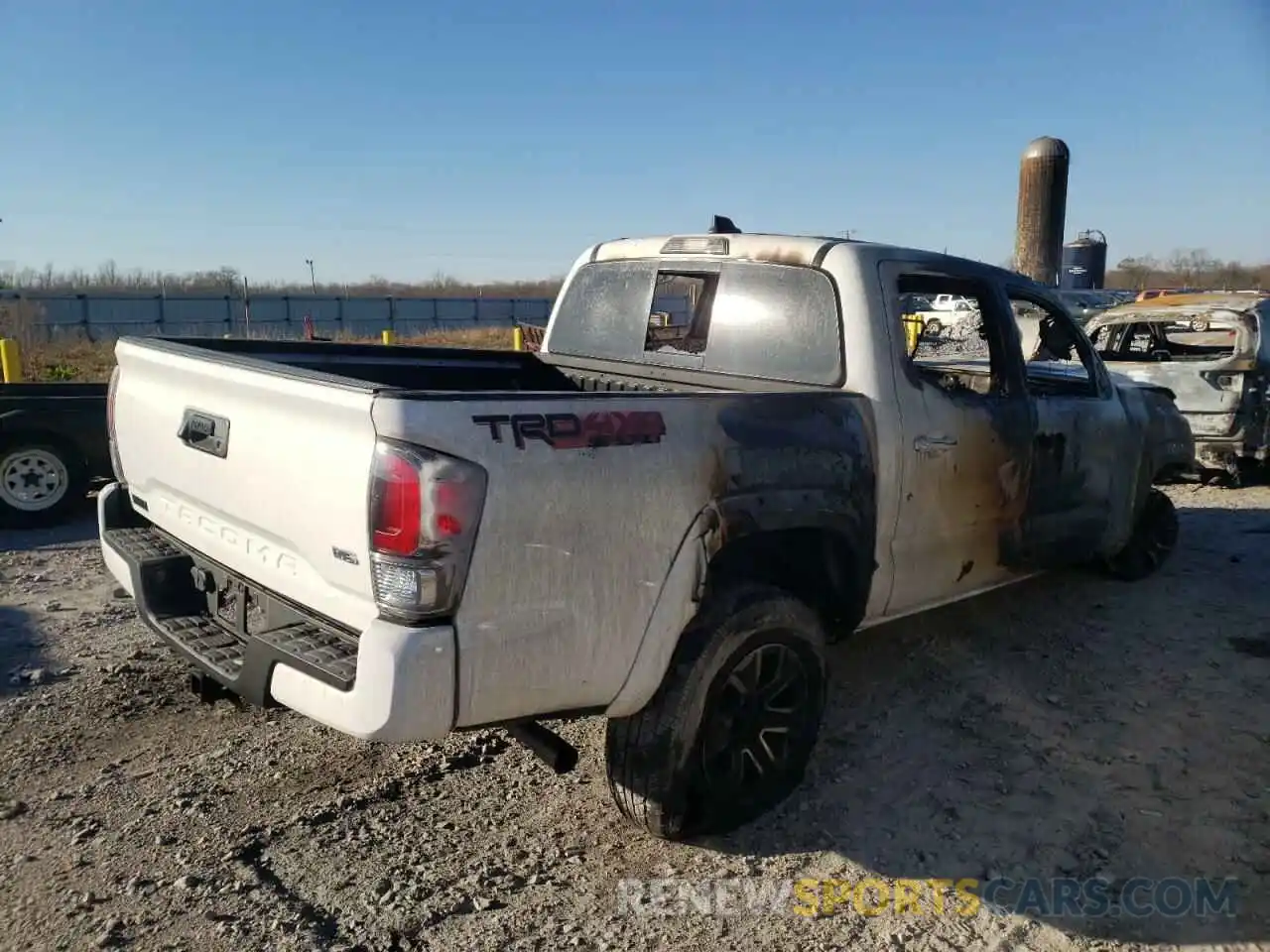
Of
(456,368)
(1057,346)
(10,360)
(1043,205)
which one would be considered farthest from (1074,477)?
(1043,205)

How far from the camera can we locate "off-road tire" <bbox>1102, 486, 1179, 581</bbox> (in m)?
6.06

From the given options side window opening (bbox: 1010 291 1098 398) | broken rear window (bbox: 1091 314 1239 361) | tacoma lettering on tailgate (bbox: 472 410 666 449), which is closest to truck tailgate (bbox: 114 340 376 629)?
tacoma lettering on tailgate (bbox: 472 410 666 449)

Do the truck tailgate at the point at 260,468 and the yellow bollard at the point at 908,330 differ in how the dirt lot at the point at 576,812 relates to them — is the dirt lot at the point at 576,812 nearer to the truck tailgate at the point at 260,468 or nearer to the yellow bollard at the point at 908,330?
the truck tailgate at the point at 260,468

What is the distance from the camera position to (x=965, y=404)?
396 centimetres

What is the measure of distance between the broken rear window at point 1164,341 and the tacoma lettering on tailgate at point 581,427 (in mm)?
7960

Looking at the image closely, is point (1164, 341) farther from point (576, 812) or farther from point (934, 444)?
point (576, 812)

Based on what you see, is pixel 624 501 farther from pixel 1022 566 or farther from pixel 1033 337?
pixel 1033 337

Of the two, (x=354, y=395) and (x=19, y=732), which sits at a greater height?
(x=354, y=395)

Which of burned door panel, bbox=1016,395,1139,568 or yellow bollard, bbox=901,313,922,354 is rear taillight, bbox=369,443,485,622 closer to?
yellow bollard, bbox=901,313,922,354

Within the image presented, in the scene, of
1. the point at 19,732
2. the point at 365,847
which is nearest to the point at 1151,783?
the point at 365,847

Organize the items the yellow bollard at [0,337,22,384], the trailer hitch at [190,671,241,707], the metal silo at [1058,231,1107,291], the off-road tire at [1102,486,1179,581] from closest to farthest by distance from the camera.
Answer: the trailer hitch at [190,671,241,707] → the off-road tire at [1102,486,1179,581] → the yellow bollard at [0,337,22,384] → the metal silo at [1058,231,1107,291]

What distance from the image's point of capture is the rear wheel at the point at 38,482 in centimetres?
717

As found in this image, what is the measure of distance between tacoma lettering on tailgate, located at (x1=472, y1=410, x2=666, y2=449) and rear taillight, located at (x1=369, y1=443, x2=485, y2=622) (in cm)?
14

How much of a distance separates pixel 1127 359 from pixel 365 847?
8963 mm
